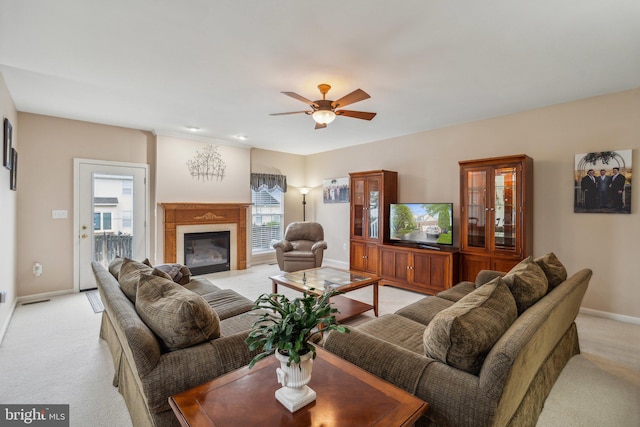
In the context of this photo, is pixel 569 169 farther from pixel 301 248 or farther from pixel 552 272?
pixel 301 248

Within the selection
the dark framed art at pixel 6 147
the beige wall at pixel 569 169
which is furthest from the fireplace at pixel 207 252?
the beige wall at pixel 569 169

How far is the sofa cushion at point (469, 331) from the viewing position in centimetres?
134

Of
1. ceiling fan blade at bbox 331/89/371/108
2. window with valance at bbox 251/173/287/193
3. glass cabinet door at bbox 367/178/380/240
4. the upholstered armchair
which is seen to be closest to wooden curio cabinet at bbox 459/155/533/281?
glass cabinet door at bbox 367/178/380/240

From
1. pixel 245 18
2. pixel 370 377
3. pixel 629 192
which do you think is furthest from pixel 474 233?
pixel 245 18

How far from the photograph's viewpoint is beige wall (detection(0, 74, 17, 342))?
299cm

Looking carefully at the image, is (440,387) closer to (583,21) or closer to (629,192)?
(583,21)

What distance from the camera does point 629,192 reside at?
3334 millimetres

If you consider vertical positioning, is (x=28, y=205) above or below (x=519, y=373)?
above

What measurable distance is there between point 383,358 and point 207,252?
489 centimetres

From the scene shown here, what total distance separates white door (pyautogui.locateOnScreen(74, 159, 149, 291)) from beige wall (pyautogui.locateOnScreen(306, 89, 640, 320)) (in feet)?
16.1

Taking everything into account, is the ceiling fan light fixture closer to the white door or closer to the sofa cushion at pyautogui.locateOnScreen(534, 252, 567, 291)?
the sofa cushion at pyautogui.locateOnScreen(534, 252, 567, 291)

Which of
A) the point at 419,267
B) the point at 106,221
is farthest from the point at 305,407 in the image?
the point at 106,221

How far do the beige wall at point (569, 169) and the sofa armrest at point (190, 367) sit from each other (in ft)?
13.2

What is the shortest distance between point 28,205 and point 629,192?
24.7 feet
